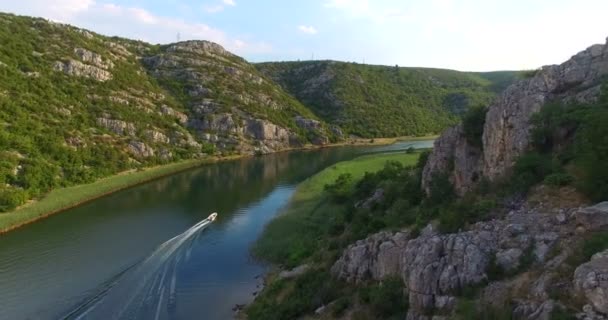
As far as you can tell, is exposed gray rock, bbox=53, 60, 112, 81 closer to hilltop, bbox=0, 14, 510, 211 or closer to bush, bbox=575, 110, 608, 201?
hilltop, bbox=0, 14, 510, 211

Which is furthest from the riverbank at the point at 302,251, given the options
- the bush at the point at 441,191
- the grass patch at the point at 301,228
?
the bush at the point at 441,191

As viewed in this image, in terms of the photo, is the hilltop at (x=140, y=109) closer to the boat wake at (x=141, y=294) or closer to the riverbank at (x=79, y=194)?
the riverbank at (x=79, y=194)

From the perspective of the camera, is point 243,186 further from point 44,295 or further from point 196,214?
point 44,295

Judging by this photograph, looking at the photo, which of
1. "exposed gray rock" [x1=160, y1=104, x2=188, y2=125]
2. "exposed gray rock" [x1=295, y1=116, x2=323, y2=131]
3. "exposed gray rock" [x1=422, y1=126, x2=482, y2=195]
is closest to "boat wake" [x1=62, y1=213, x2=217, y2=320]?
"exposed gray rock" [x1=422, y1=126, x2=482, y2=195]

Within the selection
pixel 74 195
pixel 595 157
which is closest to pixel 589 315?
pixel 595 157

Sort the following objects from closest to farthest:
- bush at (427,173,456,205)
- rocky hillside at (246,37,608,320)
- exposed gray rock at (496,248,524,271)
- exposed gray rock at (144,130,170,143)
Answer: rocky hillside at (246,37,608,320) → exposed gray rock at (496,248,524,271) → bush at (427,173,456,205) → exposed gray rock at (144,130,170,143)

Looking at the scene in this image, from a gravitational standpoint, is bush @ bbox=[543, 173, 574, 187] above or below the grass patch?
above

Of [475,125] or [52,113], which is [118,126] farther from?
[475,125]
